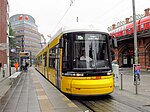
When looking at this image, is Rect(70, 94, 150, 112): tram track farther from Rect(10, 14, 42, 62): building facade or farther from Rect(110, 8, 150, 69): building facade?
Rect(10, 14, 42, 62): building facade

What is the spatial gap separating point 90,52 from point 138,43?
2841 cm

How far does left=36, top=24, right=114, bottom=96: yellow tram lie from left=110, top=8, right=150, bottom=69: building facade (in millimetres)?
20208

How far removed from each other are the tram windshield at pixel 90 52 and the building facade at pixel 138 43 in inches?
794

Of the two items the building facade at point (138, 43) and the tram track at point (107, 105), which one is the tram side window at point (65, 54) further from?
the building facade at point (138, 43)

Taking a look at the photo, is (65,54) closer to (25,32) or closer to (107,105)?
(107,105)

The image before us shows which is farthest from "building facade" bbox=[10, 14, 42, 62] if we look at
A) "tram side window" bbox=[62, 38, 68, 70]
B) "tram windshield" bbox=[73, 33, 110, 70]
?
"tram windshield" bbox=[73, 33, 110, 70]

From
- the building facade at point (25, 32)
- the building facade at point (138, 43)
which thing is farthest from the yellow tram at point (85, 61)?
the building facade at point (25, 32)

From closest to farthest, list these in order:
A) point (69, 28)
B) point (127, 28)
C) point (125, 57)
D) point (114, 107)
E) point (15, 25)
Result: point (114, 107), point (69, 28), point (127, 28), point (125, 57), point (15, 25)

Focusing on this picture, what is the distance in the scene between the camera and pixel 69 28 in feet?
36.0

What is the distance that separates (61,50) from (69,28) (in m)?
1.06

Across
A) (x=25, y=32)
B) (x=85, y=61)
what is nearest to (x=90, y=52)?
(x=85, y=61)

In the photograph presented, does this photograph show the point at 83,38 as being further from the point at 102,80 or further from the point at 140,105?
the point at 140,105

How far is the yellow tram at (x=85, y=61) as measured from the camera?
32.6 feet


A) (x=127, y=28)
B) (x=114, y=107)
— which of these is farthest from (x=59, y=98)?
(x=127, y=28)
